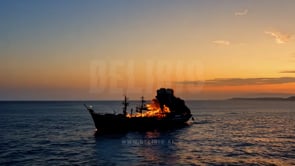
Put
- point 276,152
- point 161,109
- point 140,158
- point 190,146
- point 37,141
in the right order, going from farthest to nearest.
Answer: point 161,109 < point 37,141 < point 190,146 < point 276,152 < point 140,158

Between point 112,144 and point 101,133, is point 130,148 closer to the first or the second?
point 112,144

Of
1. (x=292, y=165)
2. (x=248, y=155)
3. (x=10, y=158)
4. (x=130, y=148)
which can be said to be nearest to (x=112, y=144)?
(x=130, y=148)

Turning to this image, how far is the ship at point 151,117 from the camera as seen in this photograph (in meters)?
85.2

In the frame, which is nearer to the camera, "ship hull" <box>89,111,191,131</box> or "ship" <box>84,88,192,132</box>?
"ship hull" <box>89,111,191,131</box>

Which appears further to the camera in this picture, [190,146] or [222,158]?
[190,146]

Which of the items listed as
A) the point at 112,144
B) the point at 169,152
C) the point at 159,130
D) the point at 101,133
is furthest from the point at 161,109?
the point at 169,152

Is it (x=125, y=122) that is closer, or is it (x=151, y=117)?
(x=125, y=122)

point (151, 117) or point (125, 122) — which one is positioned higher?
point (151, 117)

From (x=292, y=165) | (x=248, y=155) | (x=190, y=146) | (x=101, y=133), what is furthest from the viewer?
(x=101, y=133)

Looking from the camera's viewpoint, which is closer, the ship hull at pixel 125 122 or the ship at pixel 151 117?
the ship hull at pixel 125 122

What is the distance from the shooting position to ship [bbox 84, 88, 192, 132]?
85250mm

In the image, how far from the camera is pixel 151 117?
311 ft

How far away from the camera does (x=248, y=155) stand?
51312 millimetres

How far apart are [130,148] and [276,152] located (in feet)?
78.4
